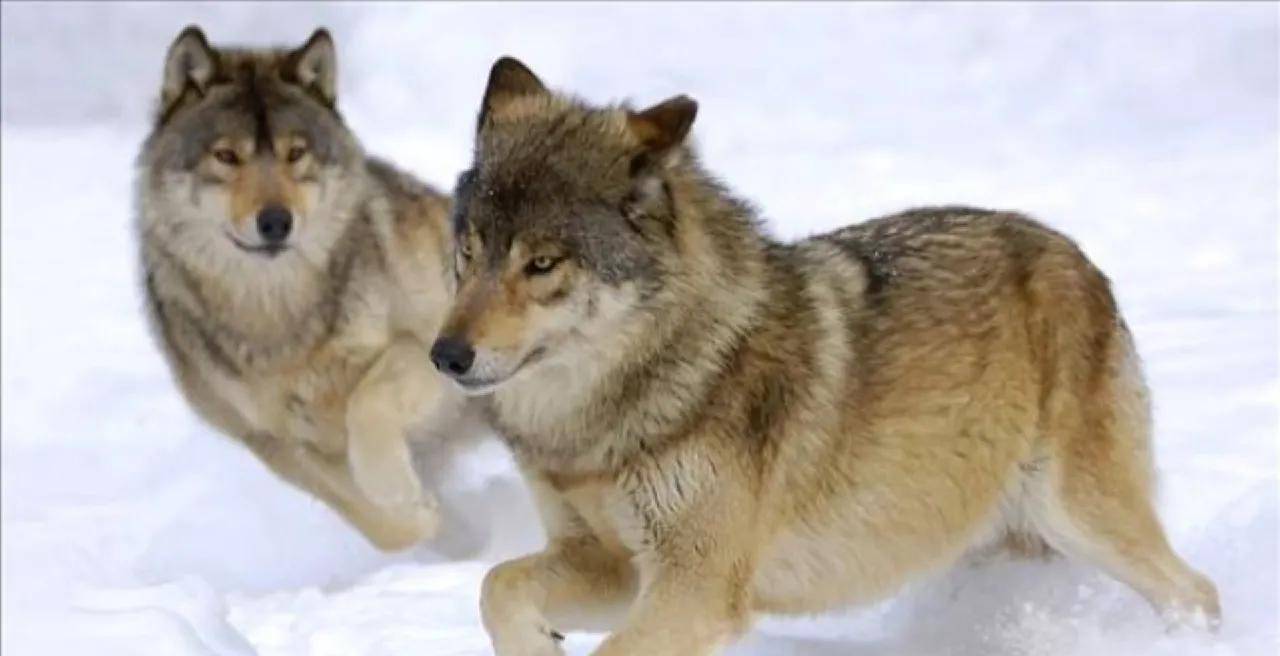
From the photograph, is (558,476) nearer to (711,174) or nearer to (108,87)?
(711,174)

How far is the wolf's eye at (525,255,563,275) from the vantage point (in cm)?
432

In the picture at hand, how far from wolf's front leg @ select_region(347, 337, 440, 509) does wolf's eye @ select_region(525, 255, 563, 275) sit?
3.14 m

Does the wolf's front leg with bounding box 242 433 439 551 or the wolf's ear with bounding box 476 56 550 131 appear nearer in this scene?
the wolf's ear with bounding box 476 56 550 131

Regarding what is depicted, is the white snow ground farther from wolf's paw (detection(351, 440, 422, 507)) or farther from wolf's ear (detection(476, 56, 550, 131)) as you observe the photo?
wolf's ear (detection(476, 56, 550, 131))

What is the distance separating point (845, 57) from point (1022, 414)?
34.2 feet

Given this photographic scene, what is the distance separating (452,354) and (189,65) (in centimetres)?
369

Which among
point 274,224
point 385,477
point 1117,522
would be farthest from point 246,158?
point 1117,522

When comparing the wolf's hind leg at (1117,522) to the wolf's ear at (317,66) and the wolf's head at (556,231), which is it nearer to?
the wolf's head at (556,231)

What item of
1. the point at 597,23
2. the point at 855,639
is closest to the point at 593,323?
the point at 855,639

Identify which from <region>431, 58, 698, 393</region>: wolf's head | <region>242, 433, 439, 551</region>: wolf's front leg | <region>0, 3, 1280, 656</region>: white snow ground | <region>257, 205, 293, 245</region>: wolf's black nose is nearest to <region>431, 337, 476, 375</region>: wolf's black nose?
<region>431, 58, 698, 393</region>: wolf's head

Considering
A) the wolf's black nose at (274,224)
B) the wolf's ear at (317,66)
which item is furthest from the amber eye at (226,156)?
the wolf's ear at (317,66)

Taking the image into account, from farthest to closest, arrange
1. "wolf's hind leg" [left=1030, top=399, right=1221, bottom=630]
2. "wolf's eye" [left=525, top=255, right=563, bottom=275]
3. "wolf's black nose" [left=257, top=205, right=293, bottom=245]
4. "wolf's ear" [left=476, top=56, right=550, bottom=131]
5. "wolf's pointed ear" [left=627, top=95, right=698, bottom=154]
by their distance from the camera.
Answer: "wolf's black nose" [left=257, top=205, right=293, bottom=245], "wolf's hind leg" [left=1030, top=399, right=1221, bottom=630], "wolf's ear" [left=476, top=56, right=550, bottom=131], "wolf's pointed ear" [left=627, top=95, right=698, bottom=154], "wolf's eye" [left=525, top=255, right=563, bottom=275]

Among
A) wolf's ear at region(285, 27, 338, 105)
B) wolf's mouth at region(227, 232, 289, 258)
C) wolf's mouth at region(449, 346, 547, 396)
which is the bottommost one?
wolf's mouth at region(227, 232, 289, 258)

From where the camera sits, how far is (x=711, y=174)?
194 inches
